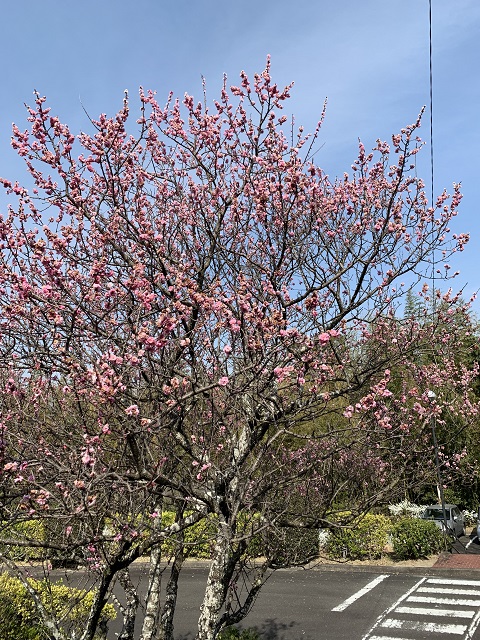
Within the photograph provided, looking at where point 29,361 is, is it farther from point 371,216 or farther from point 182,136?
point 371,216

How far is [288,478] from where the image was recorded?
503 cm

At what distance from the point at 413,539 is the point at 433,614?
Result: 5148 mm

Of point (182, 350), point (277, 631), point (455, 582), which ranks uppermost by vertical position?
point (182, 350)

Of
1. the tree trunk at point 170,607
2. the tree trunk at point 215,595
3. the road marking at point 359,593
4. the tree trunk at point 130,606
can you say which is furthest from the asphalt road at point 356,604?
the tree trunk at point 215,595

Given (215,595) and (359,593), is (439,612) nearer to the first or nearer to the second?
(359,593)

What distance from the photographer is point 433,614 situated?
1078 cm

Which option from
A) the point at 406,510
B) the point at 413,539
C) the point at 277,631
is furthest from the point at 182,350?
the point at 406,510

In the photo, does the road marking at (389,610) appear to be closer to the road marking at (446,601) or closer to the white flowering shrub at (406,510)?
the road marking at (446,601)

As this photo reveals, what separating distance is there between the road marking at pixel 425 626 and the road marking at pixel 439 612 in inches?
21.6

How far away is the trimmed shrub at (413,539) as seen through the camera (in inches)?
620

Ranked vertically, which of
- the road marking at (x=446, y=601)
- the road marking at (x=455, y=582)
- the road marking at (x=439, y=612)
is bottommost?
the road marking at (x=455, y=582)

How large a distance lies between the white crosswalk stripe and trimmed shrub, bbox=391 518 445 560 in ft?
8.02

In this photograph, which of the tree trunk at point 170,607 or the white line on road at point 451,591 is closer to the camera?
the tree trunk at point 170,607

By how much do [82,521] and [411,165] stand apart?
5.51 metres
